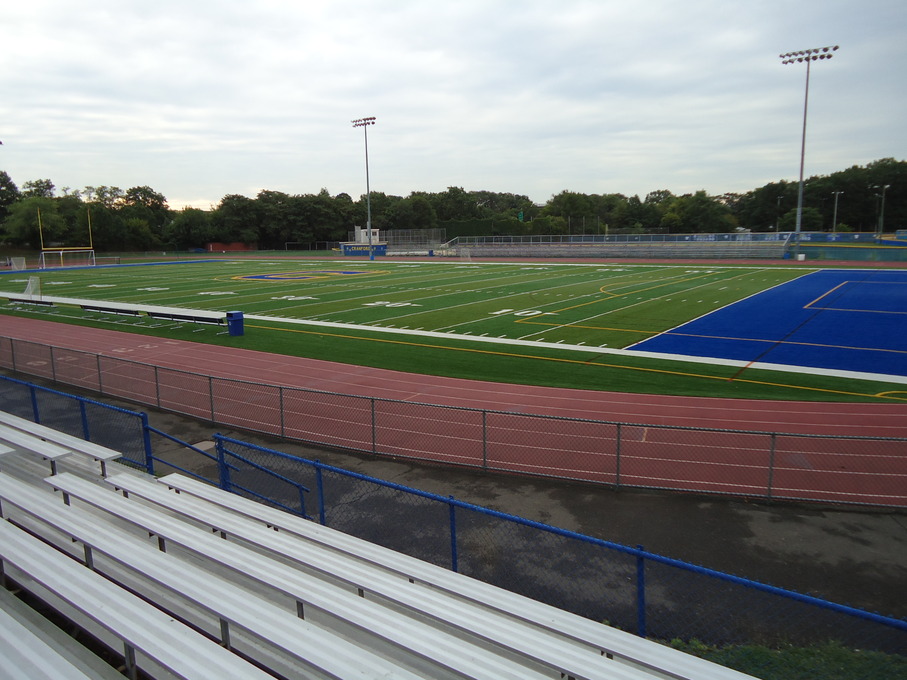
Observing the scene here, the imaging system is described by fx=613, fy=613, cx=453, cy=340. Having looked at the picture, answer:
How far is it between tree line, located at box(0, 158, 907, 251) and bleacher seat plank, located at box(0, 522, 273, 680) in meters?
107

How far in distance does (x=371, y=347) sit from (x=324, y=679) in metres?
18.3

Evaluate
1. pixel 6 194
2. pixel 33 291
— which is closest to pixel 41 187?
pixel 6 194

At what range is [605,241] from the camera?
77.6 metres

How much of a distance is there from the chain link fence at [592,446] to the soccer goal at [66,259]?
249 feet

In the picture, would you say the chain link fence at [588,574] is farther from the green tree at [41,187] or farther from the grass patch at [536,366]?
the green tree at [41,187]

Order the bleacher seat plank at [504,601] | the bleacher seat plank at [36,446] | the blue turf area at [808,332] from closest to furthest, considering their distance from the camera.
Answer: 1. the bleacher seat plank at [504,601]
2. the bleacher seat plank at [36,446]
3. the blue turf area at [808,332]

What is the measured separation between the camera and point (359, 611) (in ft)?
15.7

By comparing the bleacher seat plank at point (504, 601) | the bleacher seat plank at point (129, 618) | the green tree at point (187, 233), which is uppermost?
the green tree at point (187, 233)

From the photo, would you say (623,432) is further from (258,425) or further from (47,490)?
(47,490)

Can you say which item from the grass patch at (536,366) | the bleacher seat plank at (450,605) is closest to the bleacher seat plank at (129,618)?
the bleacher seat plank at (450,605)

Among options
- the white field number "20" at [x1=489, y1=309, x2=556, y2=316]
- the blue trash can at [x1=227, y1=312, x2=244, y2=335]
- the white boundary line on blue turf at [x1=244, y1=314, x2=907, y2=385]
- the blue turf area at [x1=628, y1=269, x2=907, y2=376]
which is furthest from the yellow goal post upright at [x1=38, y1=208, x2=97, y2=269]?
the blue turf area at [x1=628, y1=269, x2=907, y2=376]

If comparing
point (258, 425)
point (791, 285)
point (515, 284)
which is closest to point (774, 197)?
point (791, 285)

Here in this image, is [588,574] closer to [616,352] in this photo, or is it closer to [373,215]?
[616,352]

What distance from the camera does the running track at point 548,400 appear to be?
13609 millimetres
